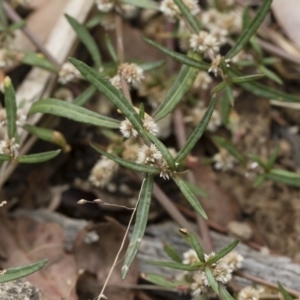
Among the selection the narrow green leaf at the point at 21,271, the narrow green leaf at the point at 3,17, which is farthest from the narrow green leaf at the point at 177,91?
the narrow green leaf at the point at 3,17

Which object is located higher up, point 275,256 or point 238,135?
point 238,135

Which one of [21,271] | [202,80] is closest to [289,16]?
[202,80]

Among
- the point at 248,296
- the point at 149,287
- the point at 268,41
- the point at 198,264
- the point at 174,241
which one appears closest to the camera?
the point at 198,264

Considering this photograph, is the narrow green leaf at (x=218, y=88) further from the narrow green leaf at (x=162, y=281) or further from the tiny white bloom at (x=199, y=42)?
the narrow green leaf at (x=162, y=281)

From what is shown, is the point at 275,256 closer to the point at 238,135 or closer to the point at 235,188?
the point at 235,188

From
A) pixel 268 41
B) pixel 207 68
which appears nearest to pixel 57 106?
pixel 207 68

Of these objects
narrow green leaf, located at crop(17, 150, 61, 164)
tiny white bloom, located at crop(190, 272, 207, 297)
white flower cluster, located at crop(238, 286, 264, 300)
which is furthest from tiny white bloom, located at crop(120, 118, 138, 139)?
white flower cluster, located at crop(238, 286, 264, 300)
